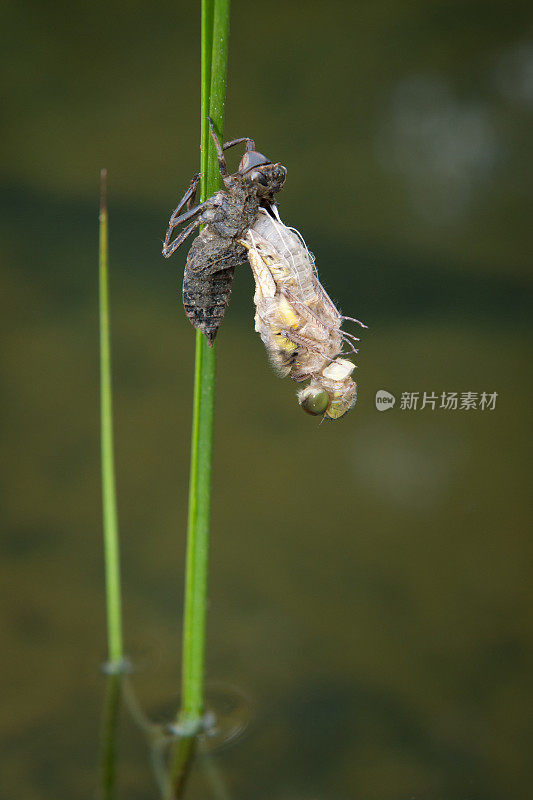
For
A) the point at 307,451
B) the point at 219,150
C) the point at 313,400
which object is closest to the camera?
the point at 219,150

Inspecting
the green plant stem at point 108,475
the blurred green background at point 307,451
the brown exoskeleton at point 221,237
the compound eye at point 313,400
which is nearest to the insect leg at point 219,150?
the brown exoskeleton at point 221,237

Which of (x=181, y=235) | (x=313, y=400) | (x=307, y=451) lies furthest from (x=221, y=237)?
(x=307, y=451)

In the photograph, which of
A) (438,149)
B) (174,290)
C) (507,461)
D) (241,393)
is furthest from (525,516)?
(438,149)

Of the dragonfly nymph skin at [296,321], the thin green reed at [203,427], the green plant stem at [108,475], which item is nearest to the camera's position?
the thin green reed at [203,427]

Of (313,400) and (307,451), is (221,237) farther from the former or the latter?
(307,451)

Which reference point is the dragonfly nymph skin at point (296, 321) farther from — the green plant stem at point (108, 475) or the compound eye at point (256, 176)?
the green plant stem at point (108, 475)

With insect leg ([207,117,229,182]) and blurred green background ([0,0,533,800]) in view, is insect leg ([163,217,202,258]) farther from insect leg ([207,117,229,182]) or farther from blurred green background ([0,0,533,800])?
blurred green background ([0,0,533,800])

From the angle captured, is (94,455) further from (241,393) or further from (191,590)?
(191,590)
